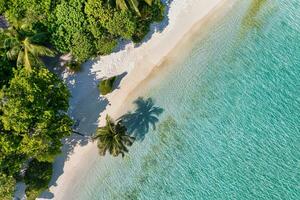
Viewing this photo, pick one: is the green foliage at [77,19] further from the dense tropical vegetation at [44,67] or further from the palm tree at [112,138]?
the palm tree at [112,138]

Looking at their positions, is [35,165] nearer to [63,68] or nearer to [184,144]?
[63,68]

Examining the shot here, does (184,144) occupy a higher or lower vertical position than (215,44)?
lower

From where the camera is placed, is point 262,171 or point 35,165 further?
point 262,171

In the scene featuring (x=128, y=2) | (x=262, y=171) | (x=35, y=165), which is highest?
(x=128, y=2)

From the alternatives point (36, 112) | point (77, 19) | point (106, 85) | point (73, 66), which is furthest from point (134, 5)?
point (36, 112)

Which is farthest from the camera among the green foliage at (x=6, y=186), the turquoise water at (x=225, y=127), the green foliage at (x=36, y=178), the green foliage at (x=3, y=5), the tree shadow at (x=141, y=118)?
the tree shadow at (x=141, y=118)

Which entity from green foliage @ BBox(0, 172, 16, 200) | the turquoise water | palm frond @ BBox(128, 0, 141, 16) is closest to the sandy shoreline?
the turquoise water

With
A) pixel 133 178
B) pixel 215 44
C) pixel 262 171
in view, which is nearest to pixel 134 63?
pixel 215 44

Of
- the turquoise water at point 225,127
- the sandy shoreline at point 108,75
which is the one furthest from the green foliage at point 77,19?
the turquoise water at point 225,127
